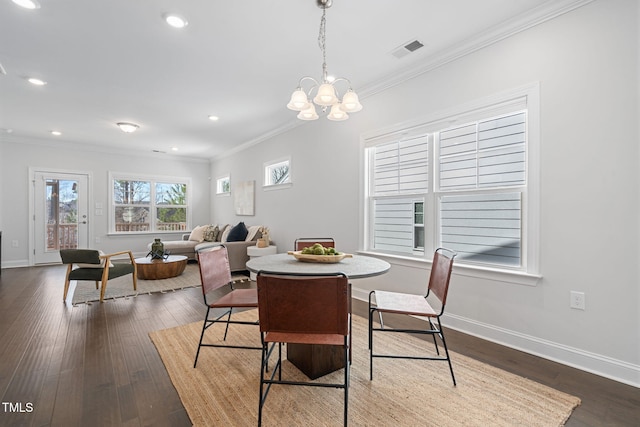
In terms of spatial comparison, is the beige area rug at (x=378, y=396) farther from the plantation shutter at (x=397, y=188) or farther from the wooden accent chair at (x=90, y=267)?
the wooden accent chair at (x=90, y=267)

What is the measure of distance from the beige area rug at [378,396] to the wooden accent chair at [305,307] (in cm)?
26

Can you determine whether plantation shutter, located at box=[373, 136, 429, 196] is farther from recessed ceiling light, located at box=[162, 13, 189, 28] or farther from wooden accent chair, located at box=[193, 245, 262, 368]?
recessed ceiling light, located at box=[162, 13, 189, 28]

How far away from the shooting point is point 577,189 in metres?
2.11

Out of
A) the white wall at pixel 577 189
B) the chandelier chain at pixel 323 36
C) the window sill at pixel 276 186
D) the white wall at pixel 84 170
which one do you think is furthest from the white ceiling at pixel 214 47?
the white wall at pixel 84 170

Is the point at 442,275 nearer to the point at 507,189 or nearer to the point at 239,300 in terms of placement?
the point at 507,189

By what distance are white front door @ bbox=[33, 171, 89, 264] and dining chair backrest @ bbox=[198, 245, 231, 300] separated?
6098mm

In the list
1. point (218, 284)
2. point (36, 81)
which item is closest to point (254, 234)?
point (218, 284)

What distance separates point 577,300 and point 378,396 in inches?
62.3

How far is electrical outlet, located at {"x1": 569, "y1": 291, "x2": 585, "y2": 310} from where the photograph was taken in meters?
2.09

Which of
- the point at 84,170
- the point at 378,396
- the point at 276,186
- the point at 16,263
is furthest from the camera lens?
the point at 84,170

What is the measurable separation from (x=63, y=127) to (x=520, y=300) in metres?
7.20

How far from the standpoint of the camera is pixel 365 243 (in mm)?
3670

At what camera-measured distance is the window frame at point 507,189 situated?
2.30m

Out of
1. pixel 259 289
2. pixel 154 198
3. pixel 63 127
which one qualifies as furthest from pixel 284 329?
pixel 154 198
